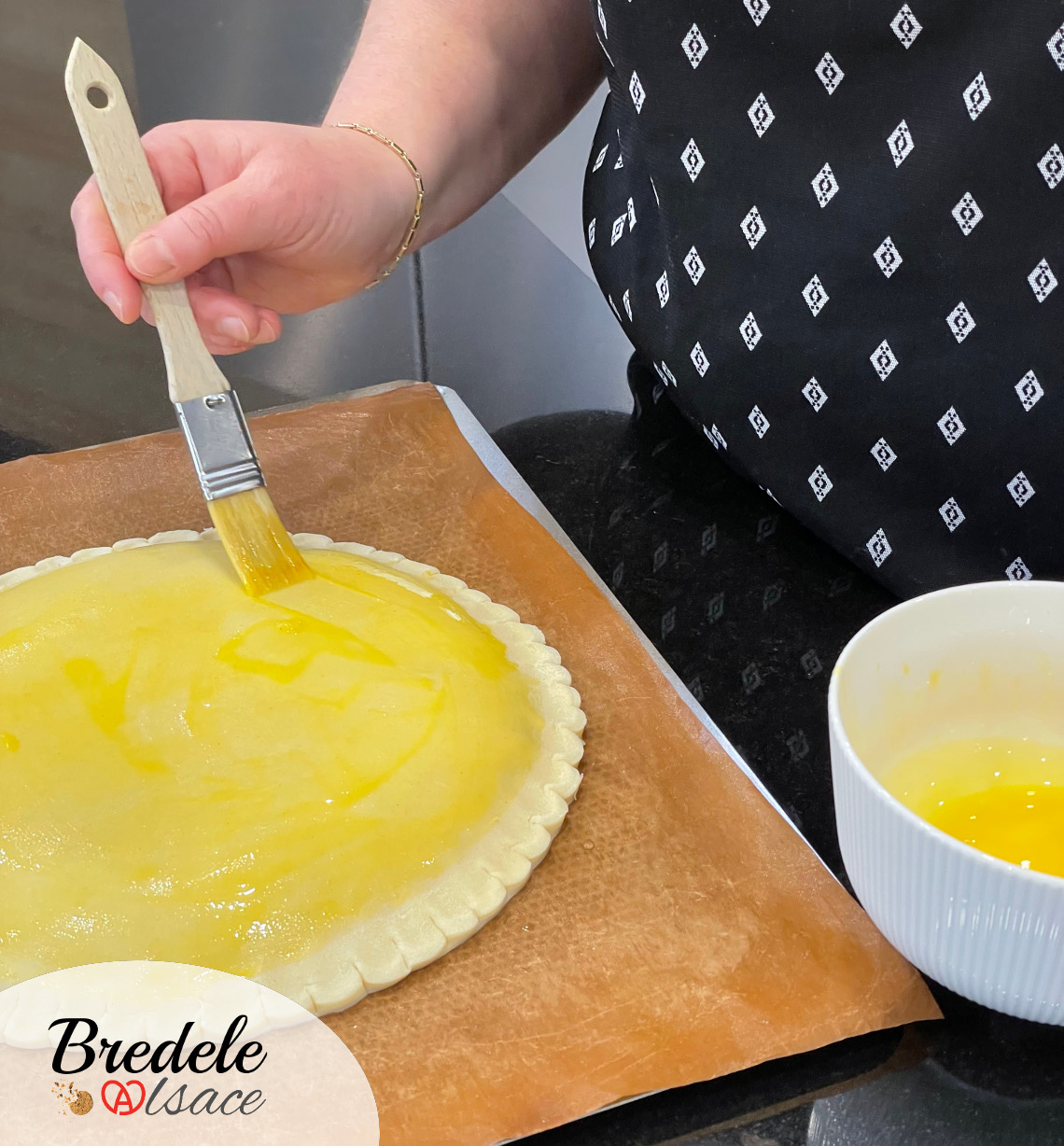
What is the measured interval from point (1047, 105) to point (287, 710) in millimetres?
572

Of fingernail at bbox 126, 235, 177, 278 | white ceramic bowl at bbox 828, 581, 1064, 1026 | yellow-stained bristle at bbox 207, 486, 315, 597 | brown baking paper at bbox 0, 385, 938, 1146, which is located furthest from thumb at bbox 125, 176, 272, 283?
white ceramic bowl at bbox 828, 581, 1064, 1026

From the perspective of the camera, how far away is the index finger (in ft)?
2.65

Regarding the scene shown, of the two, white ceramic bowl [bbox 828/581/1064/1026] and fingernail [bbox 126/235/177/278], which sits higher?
fingernail [bbox 126/235/177/278]

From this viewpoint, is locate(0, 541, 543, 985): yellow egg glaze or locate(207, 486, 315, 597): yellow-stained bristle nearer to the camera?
locate(0, 541, 543, 985): yellow egg glaze

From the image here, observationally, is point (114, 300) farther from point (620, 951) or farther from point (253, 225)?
point (620, 951)

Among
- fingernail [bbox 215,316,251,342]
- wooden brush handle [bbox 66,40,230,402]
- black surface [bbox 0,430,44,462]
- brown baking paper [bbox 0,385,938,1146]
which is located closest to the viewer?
brown baking paper [bbox 0,385,938,1146]

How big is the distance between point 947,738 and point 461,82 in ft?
2.38

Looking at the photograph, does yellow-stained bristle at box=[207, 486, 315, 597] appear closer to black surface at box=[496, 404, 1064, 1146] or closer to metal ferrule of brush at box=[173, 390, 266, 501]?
metal ferrule of brush at box=[173, 390, 266, 501]

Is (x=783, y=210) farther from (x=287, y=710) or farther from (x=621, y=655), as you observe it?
(x=287, y=710)

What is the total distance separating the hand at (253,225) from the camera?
2.66 feet

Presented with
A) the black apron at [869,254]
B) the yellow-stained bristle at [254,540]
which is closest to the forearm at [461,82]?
the black apron at [869,254]

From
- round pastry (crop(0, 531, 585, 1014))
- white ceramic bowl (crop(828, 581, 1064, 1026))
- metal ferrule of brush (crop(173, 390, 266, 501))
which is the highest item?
metal ferrule of brush (crop(173, 390, 266, 501))

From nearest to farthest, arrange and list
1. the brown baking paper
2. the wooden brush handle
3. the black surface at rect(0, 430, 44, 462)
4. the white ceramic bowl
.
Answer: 1. the white ceramic bowl
2. the brown baking paper
3. the wooden brush handle
4. the black surface at rect(0, 430, 44, 462)

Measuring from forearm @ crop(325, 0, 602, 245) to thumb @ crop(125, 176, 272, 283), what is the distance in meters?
0.20
